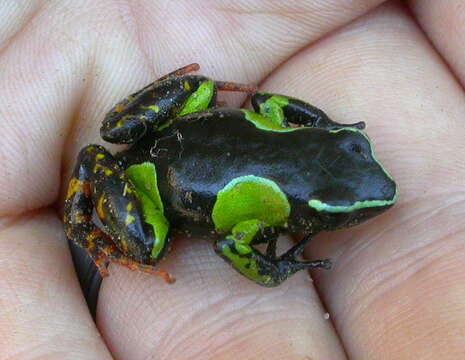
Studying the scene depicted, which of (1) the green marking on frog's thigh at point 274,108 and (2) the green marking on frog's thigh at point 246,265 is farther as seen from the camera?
(1) the green marking on frog's thigh at point 274,108

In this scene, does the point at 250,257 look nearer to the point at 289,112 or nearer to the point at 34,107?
the point at 289,112

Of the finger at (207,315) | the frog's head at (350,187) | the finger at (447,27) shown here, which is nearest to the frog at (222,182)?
the frog's head at (350,187)

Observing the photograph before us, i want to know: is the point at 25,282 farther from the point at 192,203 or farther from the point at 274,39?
the point at 274,39

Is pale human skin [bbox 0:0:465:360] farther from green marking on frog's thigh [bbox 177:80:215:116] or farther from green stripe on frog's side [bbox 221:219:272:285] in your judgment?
green marking on frog's thigh [bbox 177:80:215:116]

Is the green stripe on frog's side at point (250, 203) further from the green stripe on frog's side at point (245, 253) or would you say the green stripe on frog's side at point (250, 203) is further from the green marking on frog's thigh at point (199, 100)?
the green marking on frog's thigh at point (199, 100)

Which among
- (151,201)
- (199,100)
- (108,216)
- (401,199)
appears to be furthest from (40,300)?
(401,199)

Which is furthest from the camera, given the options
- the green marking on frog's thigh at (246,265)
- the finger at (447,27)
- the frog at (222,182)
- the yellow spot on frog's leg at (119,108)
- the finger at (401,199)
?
the finger at (447,27)
